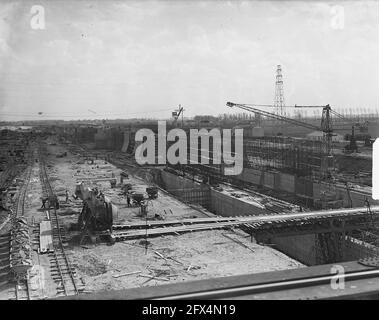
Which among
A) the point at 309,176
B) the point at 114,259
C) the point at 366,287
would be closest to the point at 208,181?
the point at 309,176

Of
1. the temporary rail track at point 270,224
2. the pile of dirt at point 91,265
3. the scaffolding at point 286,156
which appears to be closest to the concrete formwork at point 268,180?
the scaffolding at point 286,156

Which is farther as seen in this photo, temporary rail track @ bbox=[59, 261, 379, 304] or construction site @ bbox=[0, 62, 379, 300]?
construction site @ bbox=[0, 62, 379, 300]

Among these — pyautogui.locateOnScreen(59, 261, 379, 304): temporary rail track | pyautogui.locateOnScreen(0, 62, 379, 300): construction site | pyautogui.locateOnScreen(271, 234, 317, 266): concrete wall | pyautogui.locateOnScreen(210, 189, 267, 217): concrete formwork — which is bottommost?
pyautogui.locateOnScreen(271, 234, 317, 266): concrete wall

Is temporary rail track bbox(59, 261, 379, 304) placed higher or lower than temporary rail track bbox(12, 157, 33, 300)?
higher

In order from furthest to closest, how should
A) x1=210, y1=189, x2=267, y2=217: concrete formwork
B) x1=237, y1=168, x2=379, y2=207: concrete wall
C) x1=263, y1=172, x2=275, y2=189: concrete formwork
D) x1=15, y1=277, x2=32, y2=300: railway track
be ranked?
1. x1=263, y1=172, x2=275, y2=189: concrete formwork
2. x1=237, y1=168, x2=379, y2=207: concrete wall
3. x1=210, y1=189, x2=267, y2=217: concrete formwork
4. x1=15, y1=277, x2=32, y2=300: railway track

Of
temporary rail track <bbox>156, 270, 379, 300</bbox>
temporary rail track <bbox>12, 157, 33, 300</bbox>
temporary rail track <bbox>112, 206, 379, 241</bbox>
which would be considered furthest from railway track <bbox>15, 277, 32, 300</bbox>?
temporary rail track <bbox>156, 270, 379, 300</bbox>

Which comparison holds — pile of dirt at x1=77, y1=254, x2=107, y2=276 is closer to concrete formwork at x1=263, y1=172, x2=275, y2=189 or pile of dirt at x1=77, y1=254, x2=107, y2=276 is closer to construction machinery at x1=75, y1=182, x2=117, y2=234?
construction machinery at x1=75, y1=182, x2=117, y2=234

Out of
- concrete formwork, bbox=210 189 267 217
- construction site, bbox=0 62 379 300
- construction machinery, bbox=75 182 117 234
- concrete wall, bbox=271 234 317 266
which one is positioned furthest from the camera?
concrete formwork, bbox=210 189 267 217

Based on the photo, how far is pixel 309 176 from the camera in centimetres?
3494

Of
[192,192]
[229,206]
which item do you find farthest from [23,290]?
[192,192]

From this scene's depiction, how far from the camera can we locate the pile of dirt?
1352 centimetres

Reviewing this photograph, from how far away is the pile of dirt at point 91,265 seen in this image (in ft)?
44.3
